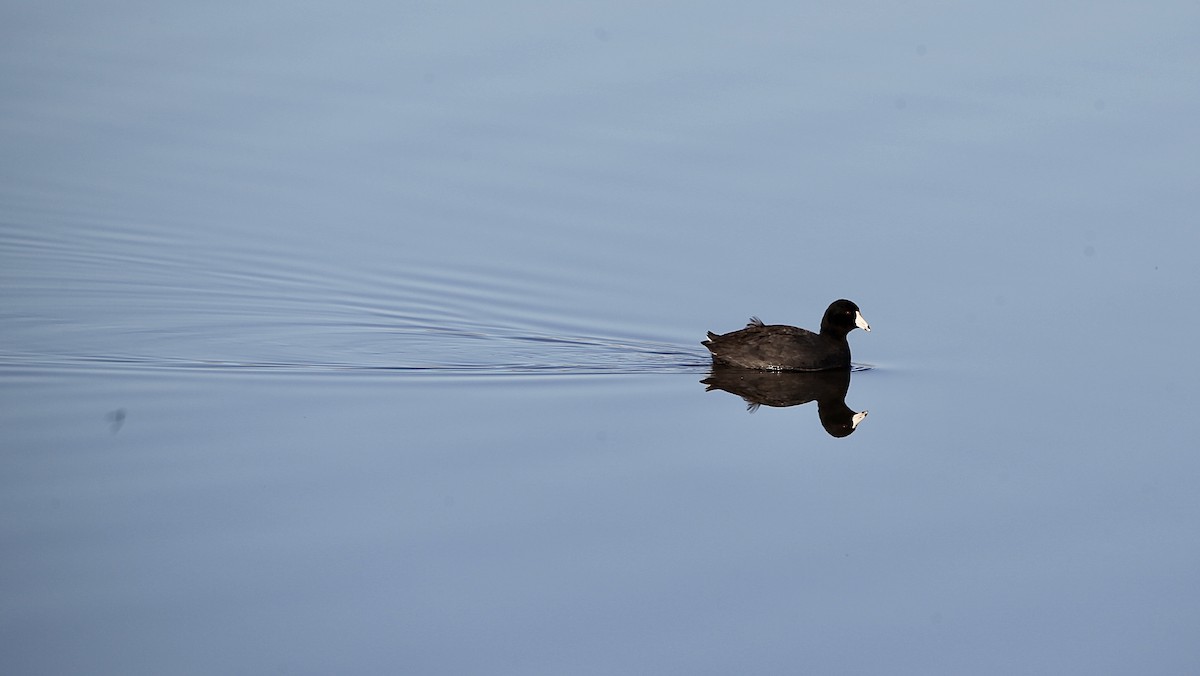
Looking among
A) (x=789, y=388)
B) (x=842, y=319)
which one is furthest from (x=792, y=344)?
(x=842, y=319)

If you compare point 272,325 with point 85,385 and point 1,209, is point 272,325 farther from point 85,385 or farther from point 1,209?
point 1,209

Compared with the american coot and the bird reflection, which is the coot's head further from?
the bird reflection

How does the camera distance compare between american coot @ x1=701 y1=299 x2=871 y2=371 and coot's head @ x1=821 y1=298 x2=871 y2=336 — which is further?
coot's head @ x1=821 y1=298 x2=871 y2=336

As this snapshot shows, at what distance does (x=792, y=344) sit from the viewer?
45.4 feet

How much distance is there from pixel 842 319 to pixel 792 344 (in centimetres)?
47

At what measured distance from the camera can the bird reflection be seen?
42.7ft

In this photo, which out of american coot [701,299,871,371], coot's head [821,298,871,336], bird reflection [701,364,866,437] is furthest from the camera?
coot's head [821,298,871,336]

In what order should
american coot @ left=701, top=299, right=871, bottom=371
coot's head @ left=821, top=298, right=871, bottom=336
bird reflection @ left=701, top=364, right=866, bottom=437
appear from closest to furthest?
bird reflection @ left=701, top=364, right=866, bottom=437
american coot @ left=701, top=299, right=871, bottom=371
coot's head @ left=821, top=298, right=871, bottom=336

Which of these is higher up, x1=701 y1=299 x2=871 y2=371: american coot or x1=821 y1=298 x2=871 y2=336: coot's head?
x1=821 y1=298 x2=871 y2=336: coot's head

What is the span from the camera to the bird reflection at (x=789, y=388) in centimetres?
1300

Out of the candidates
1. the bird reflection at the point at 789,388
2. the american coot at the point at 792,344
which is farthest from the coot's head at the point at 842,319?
the bird reflection at the point at 789,388

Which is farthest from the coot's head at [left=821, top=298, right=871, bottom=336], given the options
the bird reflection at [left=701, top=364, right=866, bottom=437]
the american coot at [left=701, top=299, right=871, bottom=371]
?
the bird reflection at [left=701, top=364, right=866, bottom=437]

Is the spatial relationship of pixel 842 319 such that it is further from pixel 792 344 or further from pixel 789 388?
pixel 789 388

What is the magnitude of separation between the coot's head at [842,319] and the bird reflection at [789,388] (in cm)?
36
